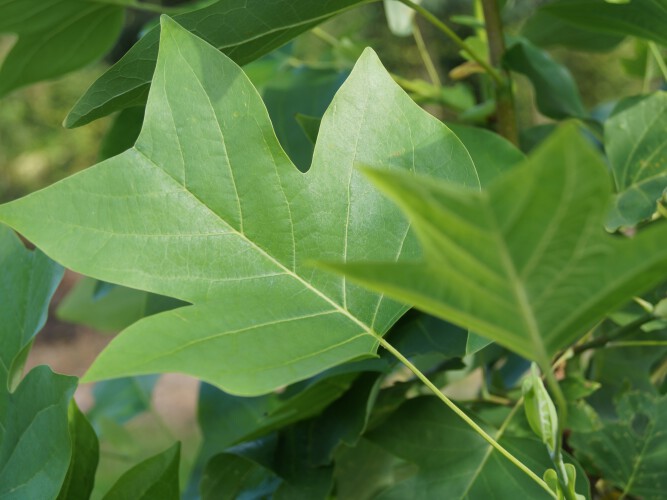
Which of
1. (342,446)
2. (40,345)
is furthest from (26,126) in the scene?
(342,446)

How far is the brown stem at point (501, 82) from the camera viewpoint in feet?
2.36

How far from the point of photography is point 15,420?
0.52 m

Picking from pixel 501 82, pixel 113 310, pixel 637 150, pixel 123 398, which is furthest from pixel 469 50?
pixel 123 398

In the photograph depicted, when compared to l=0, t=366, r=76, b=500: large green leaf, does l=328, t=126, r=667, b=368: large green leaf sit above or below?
above

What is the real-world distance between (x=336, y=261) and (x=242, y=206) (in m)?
0.07

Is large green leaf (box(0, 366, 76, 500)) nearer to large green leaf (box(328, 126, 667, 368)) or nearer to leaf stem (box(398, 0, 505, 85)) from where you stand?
large green leaf (box(328, 126, 667, 368))

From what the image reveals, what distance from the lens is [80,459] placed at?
1.80 feet

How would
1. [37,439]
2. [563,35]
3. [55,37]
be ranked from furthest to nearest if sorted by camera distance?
[563,35] < [55,37] < [37,439]

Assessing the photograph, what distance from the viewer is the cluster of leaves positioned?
0.92 feet

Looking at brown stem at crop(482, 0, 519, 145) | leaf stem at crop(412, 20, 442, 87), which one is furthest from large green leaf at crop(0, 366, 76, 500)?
leaf stem at crop(412, 20, 442, 87)

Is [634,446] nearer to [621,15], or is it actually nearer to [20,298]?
[621,15]

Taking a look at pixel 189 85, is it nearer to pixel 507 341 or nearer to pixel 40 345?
pixel 507 341

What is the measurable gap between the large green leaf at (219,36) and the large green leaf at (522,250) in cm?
31

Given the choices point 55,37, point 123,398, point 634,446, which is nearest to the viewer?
point 634,446
